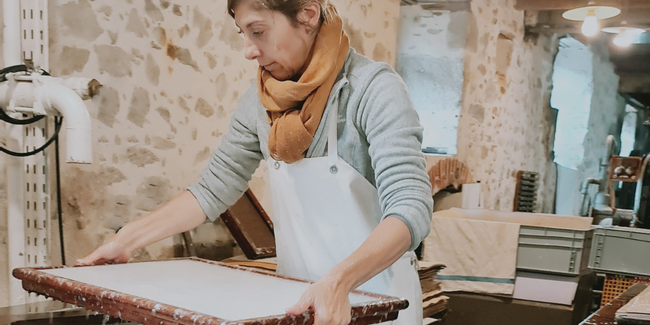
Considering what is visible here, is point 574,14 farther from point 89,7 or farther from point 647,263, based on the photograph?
point 89,7

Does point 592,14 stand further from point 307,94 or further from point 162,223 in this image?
point 162,223

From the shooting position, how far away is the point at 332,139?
124 centimetres

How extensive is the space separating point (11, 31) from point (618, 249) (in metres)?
2.59

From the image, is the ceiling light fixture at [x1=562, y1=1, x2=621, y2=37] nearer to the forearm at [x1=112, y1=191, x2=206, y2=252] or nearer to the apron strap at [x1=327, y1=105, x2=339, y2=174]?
the apron strap at [x1=327, y1=105, x2=339, y2=174]

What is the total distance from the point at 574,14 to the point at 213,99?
10.5ft

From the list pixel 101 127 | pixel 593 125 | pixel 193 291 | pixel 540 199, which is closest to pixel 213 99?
pixel 101 127

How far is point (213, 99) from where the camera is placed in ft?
7.35

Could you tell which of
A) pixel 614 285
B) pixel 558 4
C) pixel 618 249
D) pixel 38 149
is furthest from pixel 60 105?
pixel 558 4

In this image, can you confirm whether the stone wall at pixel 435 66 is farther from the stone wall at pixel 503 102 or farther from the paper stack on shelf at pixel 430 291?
the paper stack on shelf at pixel 430 291

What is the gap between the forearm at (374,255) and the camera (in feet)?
3.01

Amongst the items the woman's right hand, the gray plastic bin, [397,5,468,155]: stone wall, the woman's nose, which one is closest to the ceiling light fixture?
[397,5,468,155]: stone wall

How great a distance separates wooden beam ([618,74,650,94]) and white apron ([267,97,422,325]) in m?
6.63

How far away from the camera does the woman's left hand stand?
854 mm

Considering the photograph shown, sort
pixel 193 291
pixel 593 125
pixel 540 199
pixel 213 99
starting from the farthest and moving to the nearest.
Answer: pixel 593 125 → pixel 540 199 → pixel 213 99 → pixel 193 291
